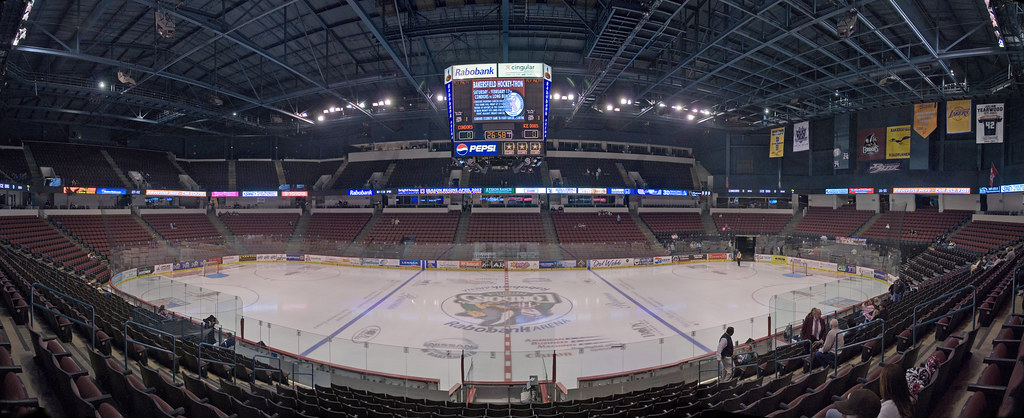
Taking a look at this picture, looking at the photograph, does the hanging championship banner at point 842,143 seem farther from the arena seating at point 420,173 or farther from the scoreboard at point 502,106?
the arena seating at point 420,173

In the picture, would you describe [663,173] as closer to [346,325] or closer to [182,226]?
[346,325]

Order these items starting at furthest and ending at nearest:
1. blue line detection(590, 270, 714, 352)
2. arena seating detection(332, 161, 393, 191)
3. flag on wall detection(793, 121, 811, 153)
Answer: arena seating detection(332, 161, 393, 191)
flag on wall detection(793, 121, 811, 153)
blue line detection(590, 270, 714, 352)

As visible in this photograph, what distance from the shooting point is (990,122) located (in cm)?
2042

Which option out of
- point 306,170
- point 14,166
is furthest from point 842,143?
point 14,166

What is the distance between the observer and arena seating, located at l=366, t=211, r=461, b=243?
30766mm

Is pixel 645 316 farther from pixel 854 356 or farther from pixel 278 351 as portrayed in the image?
pixel 278 351

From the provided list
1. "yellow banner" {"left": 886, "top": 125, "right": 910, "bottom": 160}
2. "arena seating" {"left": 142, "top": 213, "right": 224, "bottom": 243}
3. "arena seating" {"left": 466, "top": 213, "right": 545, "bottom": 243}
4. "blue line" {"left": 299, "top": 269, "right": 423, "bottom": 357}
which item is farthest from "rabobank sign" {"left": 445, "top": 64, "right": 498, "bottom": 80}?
"yellow banner" {"left": 886, "top": 125, "right": 910, "bottom": 160}

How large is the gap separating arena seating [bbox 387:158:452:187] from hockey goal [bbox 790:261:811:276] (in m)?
24.5

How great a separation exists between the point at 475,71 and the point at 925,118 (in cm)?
2644

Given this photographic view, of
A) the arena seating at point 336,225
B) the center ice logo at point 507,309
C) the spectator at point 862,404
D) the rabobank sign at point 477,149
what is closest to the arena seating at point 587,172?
the center ice logo at point 507,309

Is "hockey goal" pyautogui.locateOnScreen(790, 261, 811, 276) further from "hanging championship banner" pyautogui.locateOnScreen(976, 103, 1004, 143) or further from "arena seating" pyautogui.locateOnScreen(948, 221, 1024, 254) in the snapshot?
"hanging championship banner" pyautogui.locateOnScreen(976, 103, 1004, 143)

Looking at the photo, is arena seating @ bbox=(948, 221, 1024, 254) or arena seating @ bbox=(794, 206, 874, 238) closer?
arena seating @ bbox=(948, 221, 1024, 254)

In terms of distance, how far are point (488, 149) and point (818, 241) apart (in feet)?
78.1

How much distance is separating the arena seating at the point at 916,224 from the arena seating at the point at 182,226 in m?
47.2
